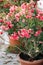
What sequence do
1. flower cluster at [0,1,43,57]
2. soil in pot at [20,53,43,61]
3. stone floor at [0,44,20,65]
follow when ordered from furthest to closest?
stone floor at [0,44,20,65] → soil in pot at [20,53,43,61] → flower cluster at [0,1,43,57]

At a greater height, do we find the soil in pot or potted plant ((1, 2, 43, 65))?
potted plant ((1, 2, 43, 65))

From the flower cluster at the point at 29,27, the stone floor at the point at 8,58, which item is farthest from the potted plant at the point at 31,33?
the stone floor at the point at 8,58

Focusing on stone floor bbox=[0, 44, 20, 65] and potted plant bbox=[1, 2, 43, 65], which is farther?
stone floor bbox=[0, 44, 20, 65]

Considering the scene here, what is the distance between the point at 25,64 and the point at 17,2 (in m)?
1.48

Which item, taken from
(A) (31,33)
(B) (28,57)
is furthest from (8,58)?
(A) (31,33)

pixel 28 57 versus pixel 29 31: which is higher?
pixel 29 31

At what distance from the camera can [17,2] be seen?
389cm

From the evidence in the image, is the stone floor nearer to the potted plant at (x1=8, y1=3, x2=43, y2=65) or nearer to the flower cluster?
the potted plant at (x1=8, y1=3, x2=43, y2=65)

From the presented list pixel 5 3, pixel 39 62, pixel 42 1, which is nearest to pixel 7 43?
pixel 5 3

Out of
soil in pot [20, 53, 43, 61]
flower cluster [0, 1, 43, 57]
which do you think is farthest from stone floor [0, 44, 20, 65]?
flower cluster [0, 1, 43, 57]

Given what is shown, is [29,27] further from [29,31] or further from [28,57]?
[28,57]

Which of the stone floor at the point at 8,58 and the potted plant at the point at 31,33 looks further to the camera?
the stone floor at the point at 8,58

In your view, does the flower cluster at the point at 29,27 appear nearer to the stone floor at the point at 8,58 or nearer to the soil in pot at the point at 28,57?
the soil in pot at the point at 28,57

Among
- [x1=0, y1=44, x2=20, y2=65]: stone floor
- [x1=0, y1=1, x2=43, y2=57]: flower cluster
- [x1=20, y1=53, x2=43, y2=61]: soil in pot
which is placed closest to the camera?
[x1=0, y1=1, x2=43, y2=57]: flower cluster
